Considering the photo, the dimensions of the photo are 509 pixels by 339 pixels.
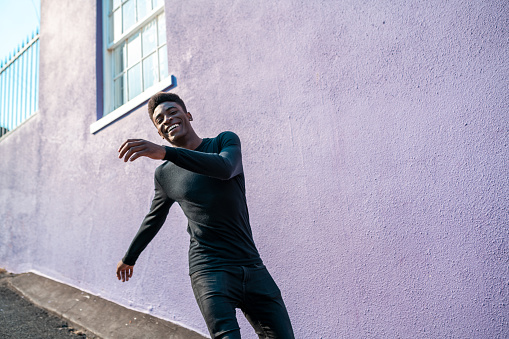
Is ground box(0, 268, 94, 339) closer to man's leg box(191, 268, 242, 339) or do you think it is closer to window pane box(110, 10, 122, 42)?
man's leg box(191, 268, 242, 339)

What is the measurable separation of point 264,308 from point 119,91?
4.36 metres

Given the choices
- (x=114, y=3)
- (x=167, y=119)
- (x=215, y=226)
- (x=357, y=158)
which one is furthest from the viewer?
(x=114, y=3)

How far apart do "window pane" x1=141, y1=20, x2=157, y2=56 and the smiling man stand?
2894mm

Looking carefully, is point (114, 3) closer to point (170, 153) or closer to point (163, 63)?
point (163, 63)

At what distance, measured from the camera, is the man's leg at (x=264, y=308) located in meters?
Result: 2.10

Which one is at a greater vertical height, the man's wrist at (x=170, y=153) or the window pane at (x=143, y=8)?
the window pane at (x=143, y=8)

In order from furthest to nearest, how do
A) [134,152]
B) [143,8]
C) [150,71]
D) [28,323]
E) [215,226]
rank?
[143,8]
[150,71]
[28,323]
[215,226]
[134,152]

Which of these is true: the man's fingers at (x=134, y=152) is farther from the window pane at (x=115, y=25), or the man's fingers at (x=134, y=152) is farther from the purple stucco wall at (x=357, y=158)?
the window pane at (x=115, y=25)

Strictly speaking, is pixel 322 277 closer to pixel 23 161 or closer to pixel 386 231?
pixel 386 231

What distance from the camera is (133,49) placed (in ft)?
18.2

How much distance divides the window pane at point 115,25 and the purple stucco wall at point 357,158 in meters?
1.52

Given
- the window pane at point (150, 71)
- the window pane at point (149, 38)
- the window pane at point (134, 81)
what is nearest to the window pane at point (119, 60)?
the window pane at point (134, 81)

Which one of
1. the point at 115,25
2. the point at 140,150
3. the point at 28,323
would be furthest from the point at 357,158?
the point at 115,25

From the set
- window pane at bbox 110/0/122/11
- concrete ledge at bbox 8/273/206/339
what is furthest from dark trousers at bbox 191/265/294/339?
window pane at bbox 110/0/122/11
